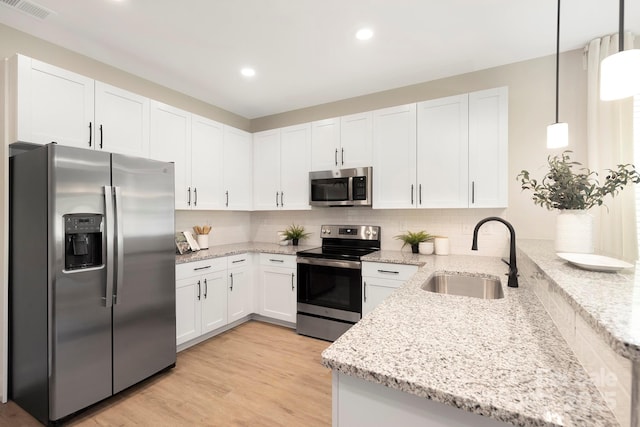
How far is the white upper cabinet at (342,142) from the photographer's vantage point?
3.20 metres

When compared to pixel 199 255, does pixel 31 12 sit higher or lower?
higher

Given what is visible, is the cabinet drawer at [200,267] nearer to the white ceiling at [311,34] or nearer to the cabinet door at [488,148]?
the white ceiling at [311,34]

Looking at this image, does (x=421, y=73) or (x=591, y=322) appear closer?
(x=591, y=322)

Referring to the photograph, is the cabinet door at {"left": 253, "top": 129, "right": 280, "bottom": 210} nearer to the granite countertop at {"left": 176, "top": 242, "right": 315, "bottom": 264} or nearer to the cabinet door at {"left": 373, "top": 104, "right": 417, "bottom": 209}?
the granite countertop at {"left": 176, "top": 242, "right": 315, "bottom": 264}

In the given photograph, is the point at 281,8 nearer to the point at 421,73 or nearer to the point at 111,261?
the point at 421,73

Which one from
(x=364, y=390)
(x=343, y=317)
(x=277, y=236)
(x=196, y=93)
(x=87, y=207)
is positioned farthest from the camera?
(x=277, y=236)

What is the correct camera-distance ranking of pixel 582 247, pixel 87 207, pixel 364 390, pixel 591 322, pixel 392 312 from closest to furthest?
pixel 591 322 < pixel 364 390 < pixel 392 312 < pixel 582 247 < pixel 87 207

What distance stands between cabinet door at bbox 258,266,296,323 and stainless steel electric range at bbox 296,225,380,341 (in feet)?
0.39

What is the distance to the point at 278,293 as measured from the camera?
134 inches

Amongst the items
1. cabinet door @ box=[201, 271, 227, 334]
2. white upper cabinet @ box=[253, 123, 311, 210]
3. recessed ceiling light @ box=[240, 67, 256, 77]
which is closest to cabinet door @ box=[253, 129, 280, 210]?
white upper cabinet @ box=[253, 123, 311, 210]

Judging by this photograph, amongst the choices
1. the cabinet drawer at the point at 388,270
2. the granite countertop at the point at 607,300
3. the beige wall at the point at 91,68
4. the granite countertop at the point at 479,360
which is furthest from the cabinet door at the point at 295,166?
the granite countertop at the point at 607,300

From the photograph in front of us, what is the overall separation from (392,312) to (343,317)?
184cm

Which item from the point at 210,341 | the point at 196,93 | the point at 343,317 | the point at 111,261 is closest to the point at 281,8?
the point at 196,93

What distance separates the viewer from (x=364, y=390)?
32.9 inches
